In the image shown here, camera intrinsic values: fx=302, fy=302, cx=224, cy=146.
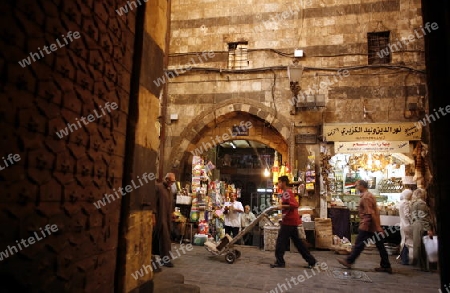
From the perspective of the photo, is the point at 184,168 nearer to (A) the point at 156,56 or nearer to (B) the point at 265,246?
(B) the point at 265,246

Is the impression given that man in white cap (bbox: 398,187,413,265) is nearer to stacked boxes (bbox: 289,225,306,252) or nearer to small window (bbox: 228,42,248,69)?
stacked boxes (bbox: 289,225,306,252)

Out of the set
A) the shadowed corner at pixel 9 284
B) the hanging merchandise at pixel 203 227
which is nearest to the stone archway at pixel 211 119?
the hanging merchandise at pixel 203 227

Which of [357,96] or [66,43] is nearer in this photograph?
[66,43]

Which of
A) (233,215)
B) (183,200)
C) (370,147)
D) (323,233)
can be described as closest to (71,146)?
(183,200)

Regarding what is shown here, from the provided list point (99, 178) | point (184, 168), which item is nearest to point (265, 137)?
point (184, 168)

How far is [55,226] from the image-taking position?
6.26ft

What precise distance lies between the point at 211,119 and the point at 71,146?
9.58m

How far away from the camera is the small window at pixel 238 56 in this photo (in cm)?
1176

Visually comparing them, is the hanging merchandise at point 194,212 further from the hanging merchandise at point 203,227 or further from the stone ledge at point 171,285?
the stone ledge at point 171,285

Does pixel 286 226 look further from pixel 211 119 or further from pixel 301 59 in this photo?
pixel 301 59

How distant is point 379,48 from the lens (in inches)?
426

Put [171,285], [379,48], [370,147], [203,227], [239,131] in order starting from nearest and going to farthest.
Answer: [171,285] < [203,227] < [370,147] < [379,48] < [239,131]

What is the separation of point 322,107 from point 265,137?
240 centimetres

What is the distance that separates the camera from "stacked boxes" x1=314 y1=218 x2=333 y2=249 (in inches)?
355
